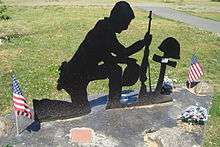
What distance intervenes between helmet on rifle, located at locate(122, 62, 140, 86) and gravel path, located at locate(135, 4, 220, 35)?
1601cm

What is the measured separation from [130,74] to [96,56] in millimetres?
1251

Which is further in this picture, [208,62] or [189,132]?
[208,62]

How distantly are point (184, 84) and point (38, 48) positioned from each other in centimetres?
826

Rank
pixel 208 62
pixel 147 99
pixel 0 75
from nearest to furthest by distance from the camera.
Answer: pixel 147 99 → pixel 0 75 → pixel 208 62

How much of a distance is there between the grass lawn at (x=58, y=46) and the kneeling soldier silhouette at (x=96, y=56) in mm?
2984

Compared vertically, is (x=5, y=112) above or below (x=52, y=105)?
below

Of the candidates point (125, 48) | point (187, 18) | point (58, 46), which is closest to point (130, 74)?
point (125, 48)

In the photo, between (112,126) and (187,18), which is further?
(187,18)

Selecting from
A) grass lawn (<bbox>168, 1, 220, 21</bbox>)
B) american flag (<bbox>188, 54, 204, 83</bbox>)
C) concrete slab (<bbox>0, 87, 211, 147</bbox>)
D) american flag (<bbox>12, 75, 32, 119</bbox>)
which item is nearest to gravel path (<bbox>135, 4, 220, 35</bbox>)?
grass lawn (<bbox>168, 1, 220, 21</bbox>)

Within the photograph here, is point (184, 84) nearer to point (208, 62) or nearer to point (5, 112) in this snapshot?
point (208, 62)

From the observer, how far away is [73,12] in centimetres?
3192

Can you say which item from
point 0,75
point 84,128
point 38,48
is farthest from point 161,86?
point 38,48

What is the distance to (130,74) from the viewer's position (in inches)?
481

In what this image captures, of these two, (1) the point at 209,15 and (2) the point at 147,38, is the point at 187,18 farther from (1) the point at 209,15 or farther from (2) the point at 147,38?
(2) the point at 147,38
